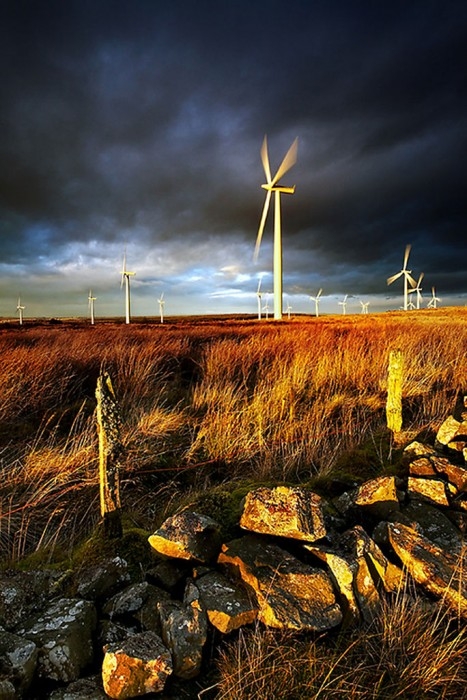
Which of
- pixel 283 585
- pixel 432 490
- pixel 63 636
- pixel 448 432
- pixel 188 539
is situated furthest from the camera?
pixel 448 432

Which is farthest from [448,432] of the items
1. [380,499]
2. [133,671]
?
[133,671]

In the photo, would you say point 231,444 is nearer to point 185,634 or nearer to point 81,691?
point 185,634

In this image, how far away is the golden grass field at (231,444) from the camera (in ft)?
6.32

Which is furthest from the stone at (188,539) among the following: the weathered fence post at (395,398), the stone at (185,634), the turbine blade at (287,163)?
the turbine blade at (287,163)

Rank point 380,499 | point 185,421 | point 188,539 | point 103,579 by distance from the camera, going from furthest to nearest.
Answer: point 185,421, point 380,499, point 188,539, point 103,579

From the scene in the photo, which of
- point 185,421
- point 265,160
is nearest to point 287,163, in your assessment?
point 265,160

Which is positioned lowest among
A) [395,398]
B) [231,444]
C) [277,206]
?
[231,444]

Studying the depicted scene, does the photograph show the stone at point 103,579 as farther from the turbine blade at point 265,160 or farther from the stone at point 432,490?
the turbine blade at point 265,160

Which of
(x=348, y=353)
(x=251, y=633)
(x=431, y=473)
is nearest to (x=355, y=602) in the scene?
(x=251, y=633)

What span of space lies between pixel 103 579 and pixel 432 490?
2861 mm

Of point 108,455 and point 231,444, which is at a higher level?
point 108,455

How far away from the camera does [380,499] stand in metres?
3.31

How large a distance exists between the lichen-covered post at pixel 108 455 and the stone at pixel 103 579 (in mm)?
414

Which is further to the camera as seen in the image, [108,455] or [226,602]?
[108,455]
